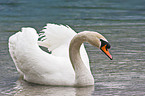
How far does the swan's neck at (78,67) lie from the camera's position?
8631 mm

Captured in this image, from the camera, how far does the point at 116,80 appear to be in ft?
30.0

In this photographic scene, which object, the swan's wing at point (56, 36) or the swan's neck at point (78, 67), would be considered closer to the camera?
the swan's neck at point (78, 67)

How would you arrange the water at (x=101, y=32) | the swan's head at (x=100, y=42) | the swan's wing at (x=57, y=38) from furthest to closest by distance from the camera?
the swan's wing at (x=57, y=38) → the water at (x=101, y=32) → the swan's head at (x=100, y=42)

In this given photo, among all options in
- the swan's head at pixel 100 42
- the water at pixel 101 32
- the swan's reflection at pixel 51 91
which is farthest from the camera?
the water at pixel 101 32

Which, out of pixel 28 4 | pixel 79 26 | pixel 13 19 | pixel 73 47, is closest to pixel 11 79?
pixel 73 47

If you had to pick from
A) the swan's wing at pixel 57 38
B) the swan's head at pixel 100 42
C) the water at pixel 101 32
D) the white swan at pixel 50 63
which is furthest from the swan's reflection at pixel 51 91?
the swan's wing at pixel 57 38

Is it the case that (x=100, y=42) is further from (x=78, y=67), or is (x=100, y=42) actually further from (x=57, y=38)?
(x=57, y=38)

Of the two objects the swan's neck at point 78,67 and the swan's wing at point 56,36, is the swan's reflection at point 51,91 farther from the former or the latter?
the swan's wing at point 56,36

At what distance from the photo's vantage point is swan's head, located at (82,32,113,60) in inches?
314

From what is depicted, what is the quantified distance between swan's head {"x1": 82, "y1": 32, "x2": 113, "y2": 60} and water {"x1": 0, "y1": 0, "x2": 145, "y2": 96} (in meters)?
0.83

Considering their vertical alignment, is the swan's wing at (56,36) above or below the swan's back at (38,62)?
above

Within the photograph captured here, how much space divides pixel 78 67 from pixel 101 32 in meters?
6.95

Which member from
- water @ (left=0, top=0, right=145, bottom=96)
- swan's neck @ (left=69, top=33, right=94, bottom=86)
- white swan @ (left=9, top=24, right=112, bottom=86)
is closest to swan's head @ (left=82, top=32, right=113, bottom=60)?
white swan @ (left=9, top=24, right=112, bottom=86)

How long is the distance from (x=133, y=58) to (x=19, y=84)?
10.6 ft
